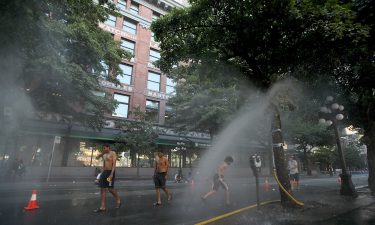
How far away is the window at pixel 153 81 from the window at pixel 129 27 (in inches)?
191

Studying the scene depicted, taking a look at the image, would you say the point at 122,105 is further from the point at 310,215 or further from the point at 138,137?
the point at 310,215

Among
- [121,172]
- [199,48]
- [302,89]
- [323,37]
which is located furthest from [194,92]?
[323,37]

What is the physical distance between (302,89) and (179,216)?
899 centimetres

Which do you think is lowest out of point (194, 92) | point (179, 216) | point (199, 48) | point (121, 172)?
point (179, 216)

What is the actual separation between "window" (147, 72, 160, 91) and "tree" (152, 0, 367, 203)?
2111 centimetres

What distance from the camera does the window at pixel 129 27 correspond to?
31031 mm

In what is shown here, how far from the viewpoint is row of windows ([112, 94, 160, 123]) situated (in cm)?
2863

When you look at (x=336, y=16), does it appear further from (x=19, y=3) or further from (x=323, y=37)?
(x=19, y=3)

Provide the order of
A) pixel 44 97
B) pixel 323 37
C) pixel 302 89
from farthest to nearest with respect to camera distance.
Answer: pixel 44 97
pixel 302 89
pixel 323 37

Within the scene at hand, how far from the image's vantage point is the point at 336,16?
715 cm

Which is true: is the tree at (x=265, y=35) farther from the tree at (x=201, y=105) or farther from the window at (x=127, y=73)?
the window at (x=127, y=73)

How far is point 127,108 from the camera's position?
29.5 meters

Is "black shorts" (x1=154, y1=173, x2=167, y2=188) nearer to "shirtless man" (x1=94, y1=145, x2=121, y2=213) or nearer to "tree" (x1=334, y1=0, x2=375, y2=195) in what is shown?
"shirtless man" (x1=94, y1=145, x2=121, y2=213)

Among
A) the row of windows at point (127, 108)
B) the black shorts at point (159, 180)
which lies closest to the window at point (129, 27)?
the row of windows at point (127, 108)
